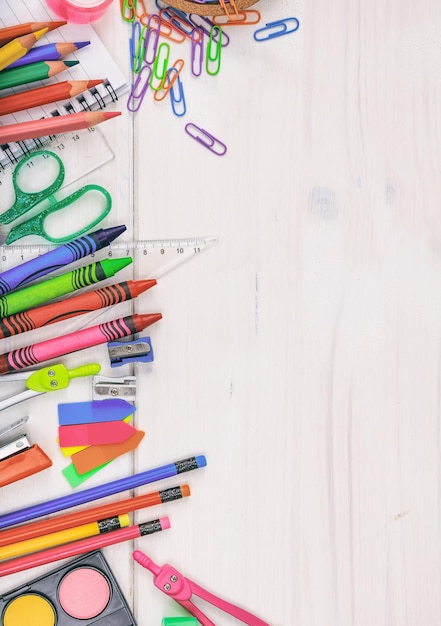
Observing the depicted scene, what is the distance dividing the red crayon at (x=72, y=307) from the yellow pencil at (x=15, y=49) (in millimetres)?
294

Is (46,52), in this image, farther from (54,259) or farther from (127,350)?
(127,350)

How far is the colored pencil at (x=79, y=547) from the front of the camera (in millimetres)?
1130

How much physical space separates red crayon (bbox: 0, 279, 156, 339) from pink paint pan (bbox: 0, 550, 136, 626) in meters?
0.30

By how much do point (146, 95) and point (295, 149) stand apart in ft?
0.68

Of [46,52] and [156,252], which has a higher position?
[46,52]

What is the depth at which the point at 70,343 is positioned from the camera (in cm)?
114

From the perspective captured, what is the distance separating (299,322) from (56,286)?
318 mm

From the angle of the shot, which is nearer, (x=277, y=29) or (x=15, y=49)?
(x=15, y=49)

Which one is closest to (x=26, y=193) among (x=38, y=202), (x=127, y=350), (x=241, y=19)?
(x=38, y=202)

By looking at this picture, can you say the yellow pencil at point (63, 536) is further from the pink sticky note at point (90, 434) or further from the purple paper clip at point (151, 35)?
the purple paper clip at point (151, 35)

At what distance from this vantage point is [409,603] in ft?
3.94

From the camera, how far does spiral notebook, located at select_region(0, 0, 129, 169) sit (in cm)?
114

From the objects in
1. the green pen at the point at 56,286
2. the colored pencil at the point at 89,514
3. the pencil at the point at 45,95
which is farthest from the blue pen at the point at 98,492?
the pencil at the point at 45,95

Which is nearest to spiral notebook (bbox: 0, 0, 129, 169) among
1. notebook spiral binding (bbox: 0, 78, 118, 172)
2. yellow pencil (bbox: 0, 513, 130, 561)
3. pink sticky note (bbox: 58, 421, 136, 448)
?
notebook spiral binding (bbox: 0, 78, 118, 172)
